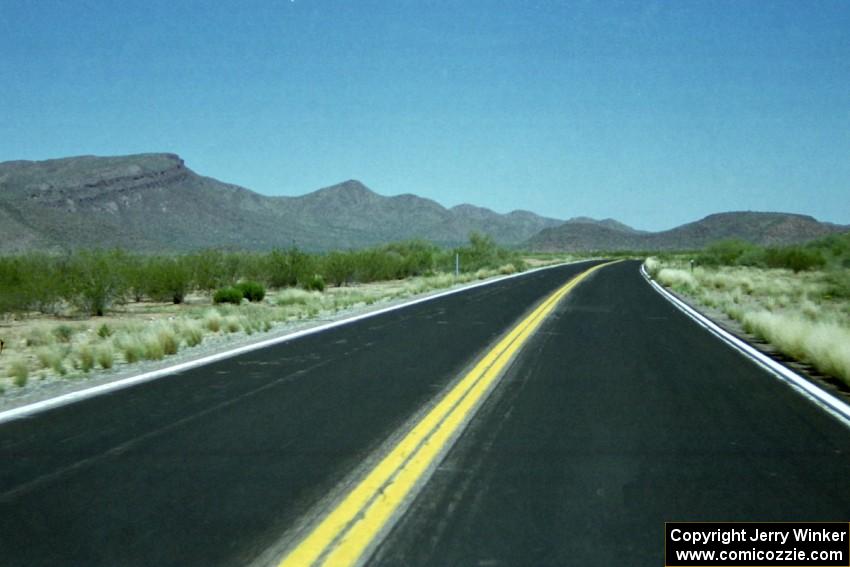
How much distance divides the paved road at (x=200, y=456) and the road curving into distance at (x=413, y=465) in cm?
2

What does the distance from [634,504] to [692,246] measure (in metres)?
196

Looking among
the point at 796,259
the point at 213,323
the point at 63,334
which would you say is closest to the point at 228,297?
the point at 63,334

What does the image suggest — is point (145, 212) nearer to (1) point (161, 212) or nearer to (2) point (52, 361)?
(1) point (161, 212)

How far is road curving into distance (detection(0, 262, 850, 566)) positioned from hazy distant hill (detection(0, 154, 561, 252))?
217 ft

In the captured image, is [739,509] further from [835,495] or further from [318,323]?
[318,323]

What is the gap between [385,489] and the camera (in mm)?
6387

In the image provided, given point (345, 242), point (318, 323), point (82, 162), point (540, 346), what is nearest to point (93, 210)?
point (82, 162)

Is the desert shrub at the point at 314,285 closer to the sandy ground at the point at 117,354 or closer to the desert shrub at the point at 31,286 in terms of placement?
the sandy ground at the point at 117,354

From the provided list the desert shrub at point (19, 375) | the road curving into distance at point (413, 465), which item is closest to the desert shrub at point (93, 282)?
the desert shrub at point (19, 375)

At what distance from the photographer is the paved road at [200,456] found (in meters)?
5.38

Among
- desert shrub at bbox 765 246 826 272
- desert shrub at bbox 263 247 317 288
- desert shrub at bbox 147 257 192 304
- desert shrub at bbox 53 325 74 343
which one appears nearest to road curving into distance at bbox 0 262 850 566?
desert shrub at bbox 53 325 74 343

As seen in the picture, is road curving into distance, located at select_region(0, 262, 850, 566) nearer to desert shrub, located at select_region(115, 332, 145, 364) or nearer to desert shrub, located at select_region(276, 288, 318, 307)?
desert shrub, located at select_region(115, 332, 145, 364)

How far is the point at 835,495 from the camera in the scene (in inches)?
246

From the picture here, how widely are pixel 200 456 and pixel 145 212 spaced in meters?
99.4
